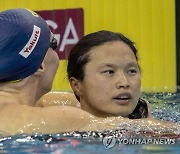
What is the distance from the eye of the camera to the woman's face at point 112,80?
238 cm

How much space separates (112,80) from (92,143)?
0.50 metres

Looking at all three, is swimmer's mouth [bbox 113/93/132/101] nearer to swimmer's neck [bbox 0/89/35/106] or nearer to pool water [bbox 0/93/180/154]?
pool water [bbox 0/93/180/154]

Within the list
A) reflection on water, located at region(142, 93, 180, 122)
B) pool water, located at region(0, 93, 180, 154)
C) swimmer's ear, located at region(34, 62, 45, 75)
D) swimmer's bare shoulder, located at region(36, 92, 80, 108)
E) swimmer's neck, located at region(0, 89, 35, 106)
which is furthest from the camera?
reflection on water, located at region(142, 93, 180, 122)

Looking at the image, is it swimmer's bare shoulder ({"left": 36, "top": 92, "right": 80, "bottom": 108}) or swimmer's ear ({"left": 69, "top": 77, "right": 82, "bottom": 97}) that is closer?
swimmer's ear ({"left": 69, "top": 77, "right": 82, "bottom": 97})

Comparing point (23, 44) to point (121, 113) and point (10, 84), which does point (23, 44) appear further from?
point (121, 113)

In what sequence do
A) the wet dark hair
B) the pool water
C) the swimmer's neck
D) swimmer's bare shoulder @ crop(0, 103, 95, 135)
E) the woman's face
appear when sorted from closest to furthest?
the pool water < swimmer's bare shoulder @ crop(0, 103, 95, 135) < the swimmer's neck < the woman's face < the wet dark hair

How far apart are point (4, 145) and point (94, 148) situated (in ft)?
1.09

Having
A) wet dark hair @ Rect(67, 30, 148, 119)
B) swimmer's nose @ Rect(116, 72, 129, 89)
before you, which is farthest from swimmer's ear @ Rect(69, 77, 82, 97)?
swimmer's nose @ Rect(116, 72, 129, 89)

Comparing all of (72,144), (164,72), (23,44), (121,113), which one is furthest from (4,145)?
(164,72)

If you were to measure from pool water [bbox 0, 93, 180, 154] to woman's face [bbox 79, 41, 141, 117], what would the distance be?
0.29m

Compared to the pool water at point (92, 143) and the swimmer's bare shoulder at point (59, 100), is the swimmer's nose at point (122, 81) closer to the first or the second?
the pool water at point (92, 143)

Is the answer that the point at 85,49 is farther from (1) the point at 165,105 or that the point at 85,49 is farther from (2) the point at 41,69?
(1) the point at 165,105

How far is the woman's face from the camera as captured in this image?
2377 millimetres

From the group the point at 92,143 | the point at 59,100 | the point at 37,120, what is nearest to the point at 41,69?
the point at 37,120
